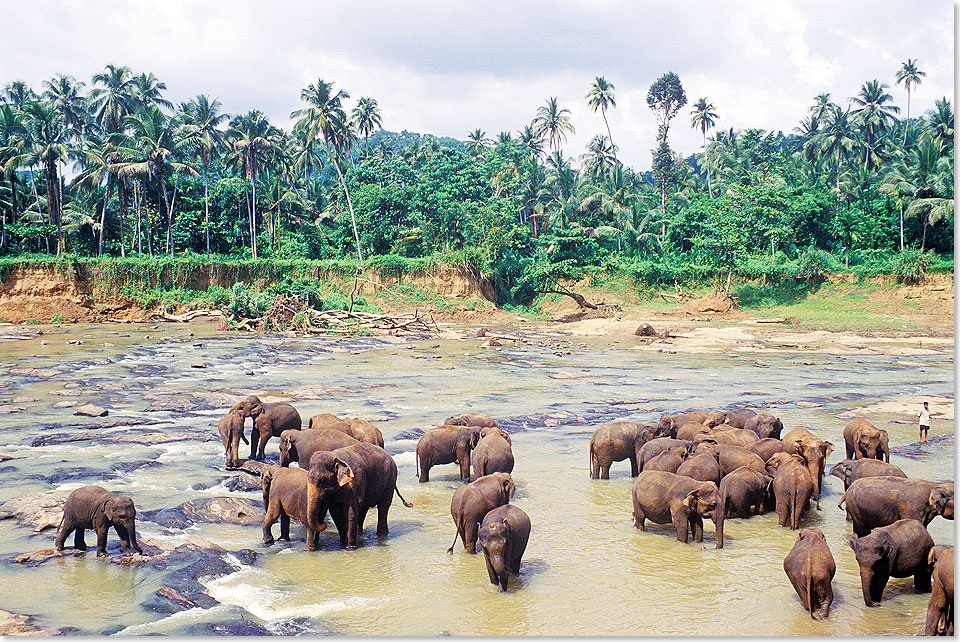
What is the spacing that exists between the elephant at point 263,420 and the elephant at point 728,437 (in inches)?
282

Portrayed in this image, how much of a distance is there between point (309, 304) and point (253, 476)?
36.1 metres

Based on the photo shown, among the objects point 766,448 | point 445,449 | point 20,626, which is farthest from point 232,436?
point 766,448

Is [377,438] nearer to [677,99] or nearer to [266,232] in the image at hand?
[266,232]

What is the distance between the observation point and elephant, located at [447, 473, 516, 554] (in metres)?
9.45

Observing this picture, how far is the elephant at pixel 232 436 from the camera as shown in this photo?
13.6m

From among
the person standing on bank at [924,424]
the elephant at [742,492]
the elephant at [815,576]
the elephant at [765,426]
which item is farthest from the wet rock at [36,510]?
the person standing on bank at [924,424]

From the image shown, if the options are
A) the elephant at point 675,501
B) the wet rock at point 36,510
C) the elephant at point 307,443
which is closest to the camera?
the elephant at point 675,501

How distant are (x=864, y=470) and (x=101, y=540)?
9.64 metres

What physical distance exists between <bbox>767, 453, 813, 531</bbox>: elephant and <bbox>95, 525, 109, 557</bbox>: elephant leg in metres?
8.44

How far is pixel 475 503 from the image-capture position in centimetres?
944

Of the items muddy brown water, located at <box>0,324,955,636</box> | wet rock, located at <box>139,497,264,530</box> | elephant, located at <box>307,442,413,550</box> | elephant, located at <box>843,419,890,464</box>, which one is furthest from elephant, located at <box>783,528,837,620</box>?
wet rock, located at <box>139,497,264,530</box>

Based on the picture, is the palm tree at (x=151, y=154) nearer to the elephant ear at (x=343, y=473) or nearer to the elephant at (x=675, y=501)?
the elephant ear at (x=343, y=473)

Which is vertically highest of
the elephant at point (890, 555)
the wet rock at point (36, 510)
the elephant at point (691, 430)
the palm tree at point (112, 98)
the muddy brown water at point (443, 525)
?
the palm tree at point (112, 98)

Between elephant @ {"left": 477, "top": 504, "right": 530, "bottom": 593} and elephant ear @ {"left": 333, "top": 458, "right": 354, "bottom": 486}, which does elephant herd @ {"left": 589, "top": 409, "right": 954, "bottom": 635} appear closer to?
elephant @ {"left": 477, "top": 504, "right": 530, "bottom": 593}
